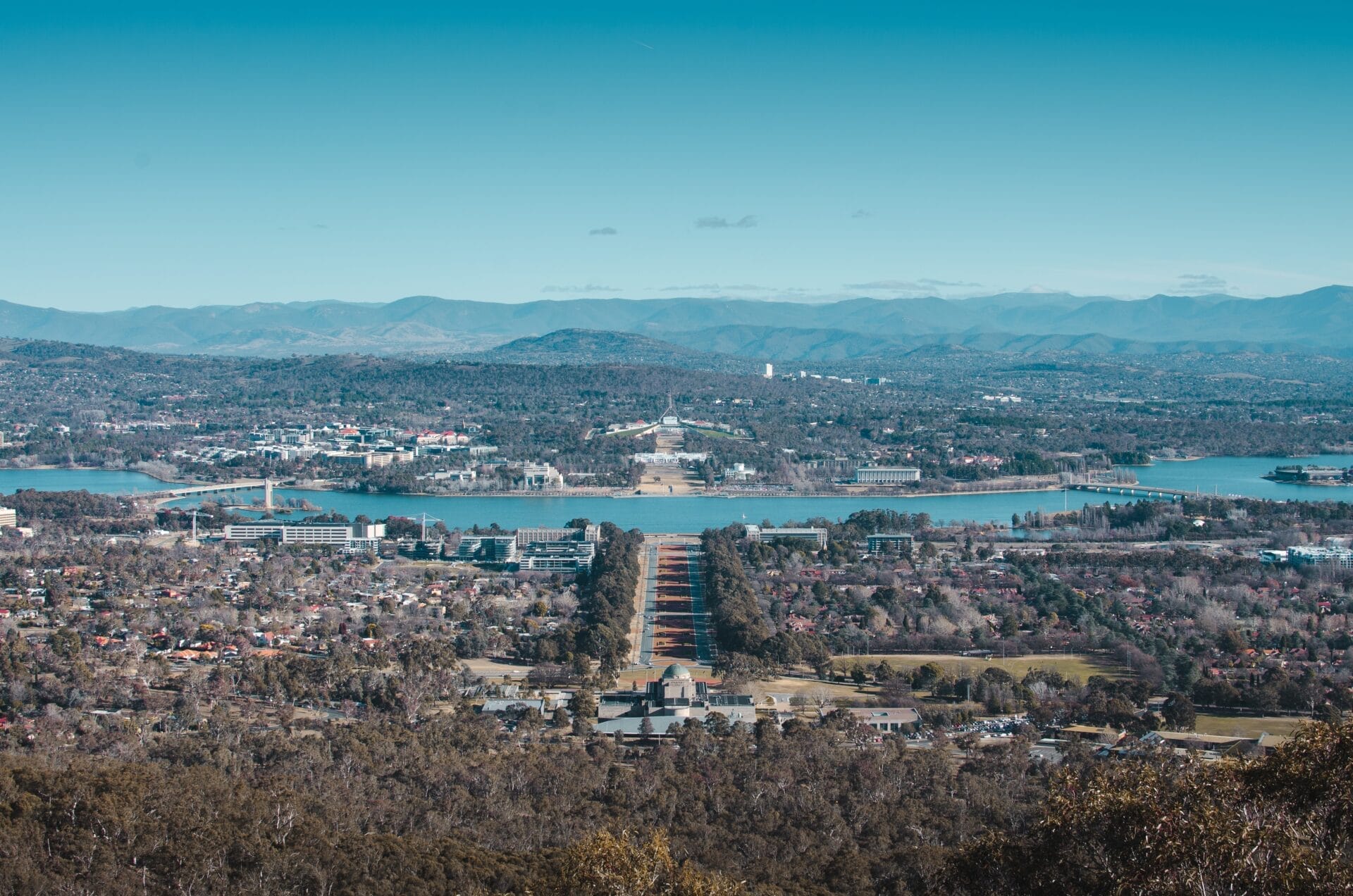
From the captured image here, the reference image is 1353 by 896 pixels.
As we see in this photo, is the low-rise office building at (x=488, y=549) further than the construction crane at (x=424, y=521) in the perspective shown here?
No

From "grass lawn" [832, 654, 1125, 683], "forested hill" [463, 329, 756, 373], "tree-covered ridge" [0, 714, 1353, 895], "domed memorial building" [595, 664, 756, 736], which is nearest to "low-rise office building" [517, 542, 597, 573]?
"grass lawn" [832, 654, 1125, 683]

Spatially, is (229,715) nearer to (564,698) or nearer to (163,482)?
(564,698)

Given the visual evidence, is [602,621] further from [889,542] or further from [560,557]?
[889,542]

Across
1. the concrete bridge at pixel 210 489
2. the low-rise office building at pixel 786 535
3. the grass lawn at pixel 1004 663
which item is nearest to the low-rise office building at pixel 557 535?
the low-rise office building at pixel 786 535

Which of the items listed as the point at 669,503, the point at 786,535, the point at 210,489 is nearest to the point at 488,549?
the point at 786,535

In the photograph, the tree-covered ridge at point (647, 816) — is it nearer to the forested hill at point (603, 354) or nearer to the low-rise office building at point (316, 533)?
the low-rise office building at point (316, 533)

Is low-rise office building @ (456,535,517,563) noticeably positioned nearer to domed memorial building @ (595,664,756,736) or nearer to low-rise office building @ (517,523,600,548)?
low-rise office building @ (517,523,600,548)
